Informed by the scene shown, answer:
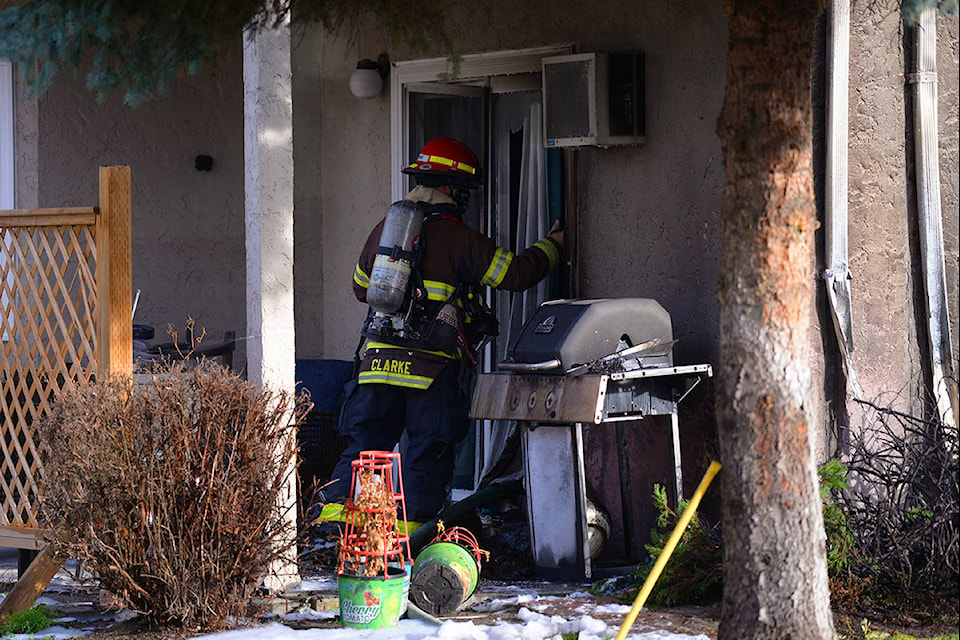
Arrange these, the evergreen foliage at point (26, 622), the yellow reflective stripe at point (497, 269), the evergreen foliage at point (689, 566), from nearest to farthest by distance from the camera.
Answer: the evergreen foliage at point (26, 622) < the evergreen foliage at point (689, 566) < the yellow reflective stripe at point (497, 269)

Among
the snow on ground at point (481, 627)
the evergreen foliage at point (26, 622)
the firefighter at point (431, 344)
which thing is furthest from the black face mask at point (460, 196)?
the evergreen foliage at point (26, 622)

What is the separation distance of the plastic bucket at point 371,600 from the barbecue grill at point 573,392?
3.42 ft

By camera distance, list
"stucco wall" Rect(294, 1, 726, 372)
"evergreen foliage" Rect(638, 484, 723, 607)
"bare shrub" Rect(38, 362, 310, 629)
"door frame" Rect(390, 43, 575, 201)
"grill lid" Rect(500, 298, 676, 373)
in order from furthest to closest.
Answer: "door frame" Rect(390, 43, 575, 201) < "stucco wall" Rect(294, 1, 726, 372) < "grill lid" Rect(500, 298, 676, 373) < "evergreen foliage" Rect(638, 484, 723, 607) < "bare shrub" Rect(38, 362, 310, 629)

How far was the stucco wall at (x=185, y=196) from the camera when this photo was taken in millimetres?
8820

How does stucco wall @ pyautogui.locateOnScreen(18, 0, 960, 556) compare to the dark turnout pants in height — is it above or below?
above

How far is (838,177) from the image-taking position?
6.04m

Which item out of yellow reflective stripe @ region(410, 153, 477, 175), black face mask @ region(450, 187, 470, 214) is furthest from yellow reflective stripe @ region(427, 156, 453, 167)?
black face mask @ region(450, 187, 470, 214)

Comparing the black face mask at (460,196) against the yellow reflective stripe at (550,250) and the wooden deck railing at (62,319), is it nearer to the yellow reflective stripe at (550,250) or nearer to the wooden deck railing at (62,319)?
the yellow reflective stripe at (550,250)

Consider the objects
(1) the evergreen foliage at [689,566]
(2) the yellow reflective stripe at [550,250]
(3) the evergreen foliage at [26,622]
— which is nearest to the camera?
(3) the evergreen foliage at [26,622]

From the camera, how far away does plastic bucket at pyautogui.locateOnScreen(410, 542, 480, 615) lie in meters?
5.77

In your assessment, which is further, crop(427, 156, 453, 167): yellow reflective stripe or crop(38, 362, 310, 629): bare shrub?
crop(427, 156, 453, 167): yellow reflective stripe

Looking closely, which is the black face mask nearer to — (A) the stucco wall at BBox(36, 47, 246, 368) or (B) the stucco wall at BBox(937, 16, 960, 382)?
(A) the stucco wall at BBox(36, 47, 246, 368)

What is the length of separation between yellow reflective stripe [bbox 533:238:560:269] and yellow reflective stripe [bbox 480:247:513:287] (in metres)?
0.22

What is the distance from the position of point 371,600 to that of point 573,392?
1334 mm
